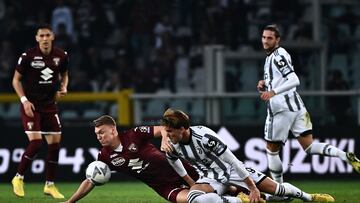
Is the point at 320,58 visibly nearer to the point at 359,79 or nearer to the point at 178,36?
the point at 359,79

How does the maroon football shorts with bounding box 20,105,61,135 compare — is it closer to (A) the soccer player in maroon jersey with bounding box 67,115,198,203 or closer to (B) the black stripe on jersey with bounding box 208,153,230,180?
(A) the soccer player in maroon jersey with bounding box 67,115,198,203

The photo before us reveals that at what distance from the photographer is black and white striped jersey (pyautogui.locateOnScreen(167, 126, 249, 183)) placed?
9.23 m

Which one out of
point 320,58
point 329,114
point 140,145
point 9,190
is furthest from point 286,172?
point 140,145

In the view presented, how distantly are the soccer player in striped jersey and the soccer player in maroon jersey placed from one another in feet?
0.94

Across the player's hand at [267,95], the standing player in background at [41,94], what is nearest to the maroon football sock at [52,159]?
the standing player in background at [41,94]

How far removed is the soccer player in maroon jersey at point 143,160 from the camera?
9.91 meters

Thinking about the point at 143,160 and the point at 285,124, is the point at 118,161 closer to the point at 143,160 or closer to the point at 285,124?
the point at 143,160

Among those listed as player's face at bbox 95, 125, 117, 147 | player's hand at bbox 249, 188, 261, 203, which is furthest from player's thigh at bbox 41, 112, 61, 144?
player's hand at bbox 249, 188, 261, 203

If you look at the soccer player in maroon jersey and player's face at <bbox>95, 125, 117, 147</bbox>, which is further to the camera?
the soccer player in maroon jersey

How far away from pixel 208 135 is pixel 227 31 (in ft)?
38.0

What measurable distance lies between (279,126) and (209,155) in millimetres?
2422

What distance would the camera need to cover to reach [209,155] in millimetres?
9414

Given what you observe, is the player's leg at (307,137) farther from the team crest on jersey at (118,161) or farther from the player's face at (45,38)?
the player's face at (45,38)


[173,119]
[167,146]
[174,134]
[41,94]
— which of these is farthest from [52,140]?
[173,119]
